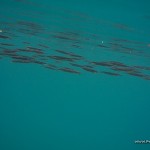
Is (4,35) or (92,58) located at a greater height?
(4,35)

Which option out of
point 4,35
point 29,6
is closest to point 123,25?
point 29,6

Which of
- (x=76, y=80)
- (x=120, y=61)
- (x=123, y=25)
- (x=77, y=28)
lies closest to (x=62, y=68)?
(x=76, y=80)

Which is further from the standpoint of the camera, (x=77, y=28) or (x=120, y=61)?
(x=120, y=61)

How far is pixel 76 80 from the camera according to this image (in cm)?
368

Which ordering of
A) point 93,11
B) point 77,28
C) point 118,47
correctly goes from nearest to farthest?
point 93,11 → point 77,28 → point 118,47

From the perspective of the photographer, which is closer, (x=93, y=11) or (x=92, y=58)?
(x=93, y=11)

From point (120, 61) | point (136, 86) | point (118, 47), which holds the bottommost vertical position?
point (136, 86)

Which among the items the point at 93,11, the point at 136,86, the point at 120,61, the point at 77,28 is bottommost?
the point at 136,86

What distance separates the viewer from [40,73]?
3.70 metres

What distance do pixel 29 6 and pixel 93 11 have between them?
2.99 ft

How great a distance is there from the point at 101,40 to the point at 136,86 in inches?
37.8

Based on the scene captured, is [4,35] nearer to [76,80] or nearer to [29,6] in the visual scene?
[29,6]

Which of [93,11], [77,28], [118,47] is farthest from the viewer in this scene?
[118,47]

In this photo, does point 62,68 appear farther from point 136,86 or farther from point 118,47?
point 136,86
